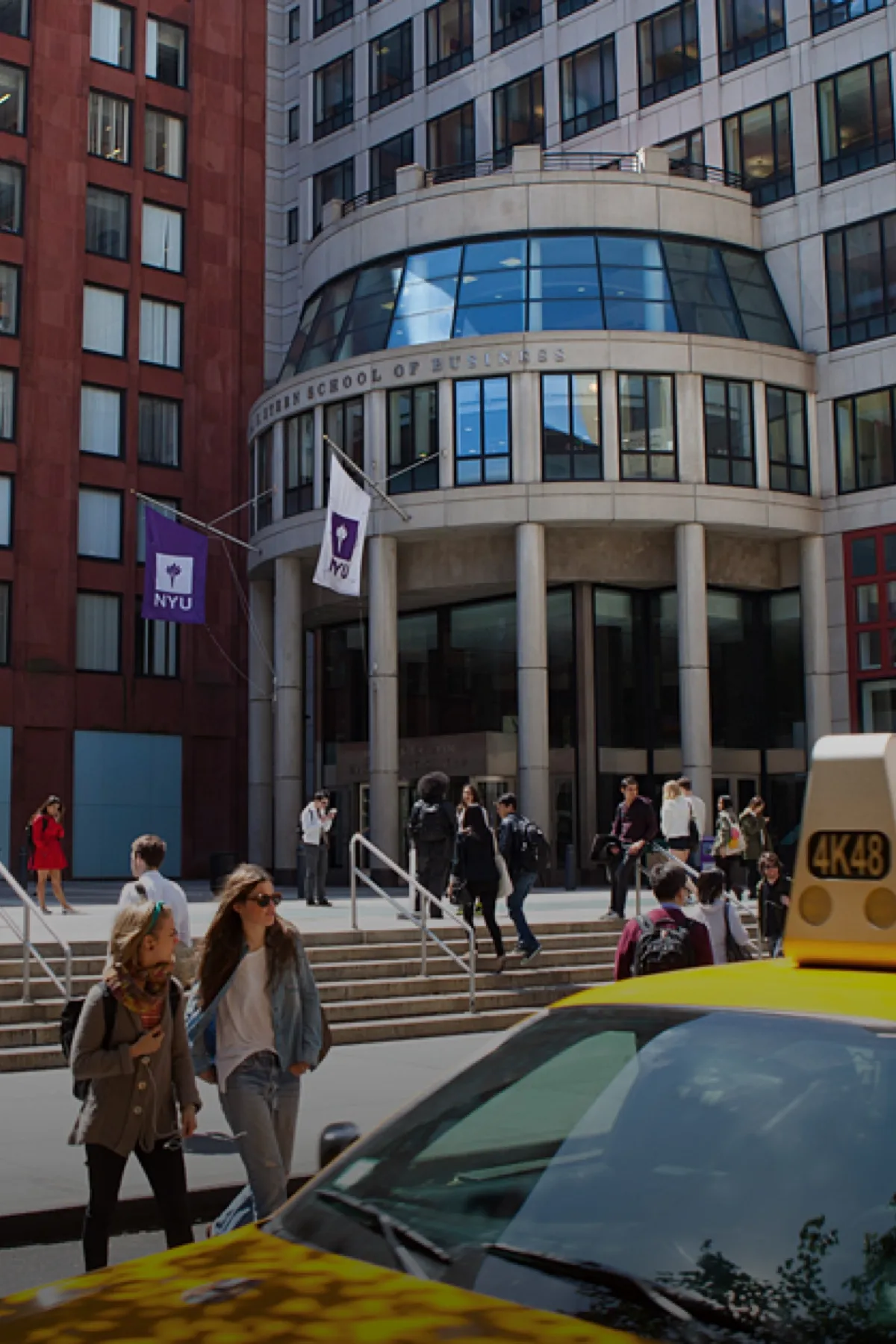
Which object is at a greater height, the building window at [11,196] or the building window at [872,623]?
the building window at [11,196]

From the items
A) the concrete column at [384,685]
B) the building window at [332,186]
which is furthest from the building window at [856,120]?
the building window at [332,186]

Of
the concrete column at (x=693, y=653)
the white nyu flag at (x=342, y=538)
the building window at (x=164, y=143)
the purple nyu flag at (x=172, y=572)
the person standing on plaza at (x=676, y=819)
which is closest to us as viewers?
the person standing on plaza at (x=676, y=819)

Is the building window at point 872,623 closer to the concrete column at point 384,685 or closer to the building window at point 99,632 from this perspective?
the concrete column at point 384,685

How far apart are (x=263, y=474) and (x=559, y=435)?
946 centimetres

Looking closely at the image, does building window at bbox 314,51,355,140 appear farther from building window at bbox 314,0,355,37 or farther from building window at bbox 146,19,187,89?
building window at bbox 146,19,187,89

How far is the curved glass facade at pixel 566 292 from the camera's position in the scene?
115 feet

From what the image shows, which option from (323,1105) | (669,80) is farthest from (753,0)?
(323,1105)

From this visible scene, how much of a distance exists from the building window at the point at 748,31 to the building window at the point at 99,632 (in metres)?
22.6

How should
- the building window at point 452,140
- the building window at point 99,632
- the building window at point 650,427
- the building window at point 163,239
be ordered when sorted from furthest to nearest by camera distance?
1. the building window at point 163,239
2. the building window at point 452,140
3. the building window at point 99,632
4. the building window at point 650,427

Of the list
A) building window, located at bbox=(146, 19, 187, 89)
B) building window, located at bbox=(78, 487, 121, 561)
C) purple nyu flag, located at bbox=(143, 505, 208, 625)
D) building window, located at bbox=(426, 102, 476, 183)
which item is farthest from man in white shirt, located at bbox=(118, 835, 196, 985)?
building window, located at bbox=(146, 19, 187, 89)

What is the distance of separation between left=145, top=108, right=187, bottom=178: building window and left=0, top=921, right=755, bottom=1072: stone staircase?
3393cm

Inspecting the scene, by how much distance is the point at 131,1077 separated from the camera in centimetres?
580

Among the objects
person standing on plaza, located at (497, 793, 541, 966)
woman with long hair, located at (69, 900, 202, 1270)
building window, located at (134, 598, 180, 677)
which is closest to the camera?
woman with long hair, located at (69, 900, 202, 1270)

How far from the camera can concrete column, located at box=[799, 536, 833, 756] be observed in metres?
35.2
